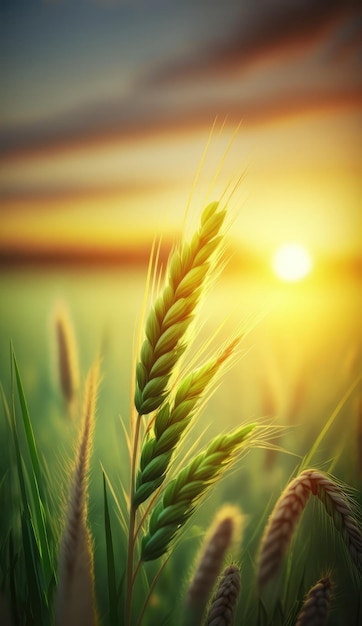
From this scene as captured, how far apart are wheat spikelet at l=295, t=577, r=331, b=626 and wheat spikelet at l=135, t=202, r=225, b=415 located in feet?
1.36

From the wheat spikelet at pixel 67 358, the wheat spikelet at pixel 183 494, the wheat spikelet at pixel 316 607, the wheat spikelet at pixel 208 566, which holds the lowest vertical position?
the wheat spikelet at pixel 316 607

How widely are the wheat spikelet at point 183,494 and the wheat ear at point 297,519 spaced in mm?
126

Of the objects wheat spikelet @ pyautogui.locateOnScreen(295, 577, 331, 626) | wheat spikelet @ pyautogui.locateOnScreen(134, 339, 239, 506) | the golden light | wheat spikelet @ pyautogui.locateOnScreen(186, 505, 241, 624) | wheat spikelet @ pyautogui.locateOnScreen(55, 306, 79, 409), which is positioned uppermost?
the golden light

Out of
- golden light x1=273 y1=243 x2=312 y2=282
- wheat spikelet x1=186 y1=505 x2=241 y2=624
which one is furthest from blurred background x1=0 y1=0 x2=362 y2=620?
wheat spikelet x1=186 y1=505 x2=241 y2=624

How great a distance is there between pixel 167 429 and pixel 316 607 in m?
0.39

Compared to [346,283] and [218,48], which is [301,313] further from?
[218,48]

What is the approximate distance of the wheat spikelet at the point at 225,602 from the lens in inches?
36.9

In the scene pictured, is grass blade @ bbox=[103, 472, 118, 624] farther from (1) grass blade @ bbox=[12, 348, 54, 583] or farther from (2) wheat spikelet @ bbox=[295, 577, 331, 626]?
(2) wheat spikelet @ bbox=[295, 577, 331, 626]

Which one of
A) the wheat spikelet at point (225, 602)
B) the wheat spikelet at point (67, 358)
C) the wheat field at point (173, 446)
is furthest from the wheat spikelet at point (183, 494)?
the wheat spikelet at point (67, 358)

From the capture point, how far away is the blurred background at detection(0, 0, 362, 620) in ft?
3.21

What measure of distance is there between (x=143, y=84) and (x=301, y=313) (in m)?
0.47

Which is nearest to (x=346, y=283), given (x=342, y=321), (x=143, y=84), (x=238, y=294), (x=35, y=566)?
(x=342, y=321)

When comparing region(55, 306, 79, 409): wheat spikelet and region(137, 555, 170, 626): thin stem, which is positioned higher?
region(55, 306, 79, 409): wheat spikelet

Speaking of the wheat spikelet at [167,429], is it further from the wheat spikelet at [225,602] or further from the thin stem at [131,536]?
the wheat spikelet at [225,602]
